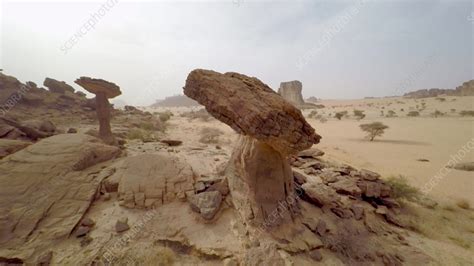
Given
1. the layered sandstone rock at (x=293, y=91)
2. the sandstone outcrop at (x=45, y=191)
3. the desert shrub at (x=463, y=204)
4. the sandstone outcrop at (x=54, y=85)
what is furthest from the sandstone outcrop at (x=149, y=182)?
the layered sandstone rock at (x=293, y=91)

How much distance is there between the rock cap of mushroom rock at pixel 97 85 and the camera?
7789mm

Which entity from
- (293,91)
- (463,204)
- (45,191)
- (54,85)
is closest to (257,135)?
(45,191)

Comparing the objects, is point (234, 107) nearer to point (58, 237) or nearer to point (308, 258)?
point (308, 258)

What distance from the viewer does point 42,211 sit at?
3750 mm

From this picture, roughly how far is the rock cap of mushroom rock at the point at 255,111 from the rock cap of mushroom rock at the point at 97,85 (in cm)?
616

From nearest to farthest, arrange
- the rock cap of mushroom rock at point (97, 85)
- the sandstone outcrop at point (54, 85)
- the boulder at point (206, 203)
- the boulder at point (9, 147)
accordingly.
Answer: the boulder at point (206, 203) → the boulder at point (9, 147) → the rock cap of mushroom rock at point (97, 85) → the sandstone outcrop at point (54, 85)

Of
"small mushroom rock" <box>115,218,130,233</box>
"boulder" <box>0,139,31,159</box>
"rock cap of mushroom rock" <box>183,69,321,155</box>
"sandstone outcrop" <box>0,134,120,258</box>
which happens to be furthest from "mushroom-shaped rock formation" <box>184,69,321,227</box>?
"boulder" <box>0,139,31,159</box>

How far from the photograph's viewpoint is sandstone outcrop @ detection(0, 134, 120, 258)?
3395 mm

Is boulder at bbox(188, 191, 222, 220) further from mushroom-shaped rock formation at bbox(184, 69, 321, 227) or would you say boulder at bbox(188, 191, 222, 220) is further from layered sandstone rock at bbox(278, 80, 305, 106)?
layered sandstone rock at bbox(278, 80, 305, 106)

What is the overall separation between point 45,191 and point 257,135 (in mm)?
4283

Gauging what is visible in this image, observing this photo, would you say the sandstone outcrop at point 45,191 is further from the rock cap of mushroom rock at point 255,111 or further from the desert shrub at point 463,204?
the desert shrub at point 463,204

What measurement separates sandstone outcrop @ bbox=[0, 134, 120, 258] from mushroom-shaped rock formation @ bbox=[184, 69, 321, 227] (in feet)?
9.96

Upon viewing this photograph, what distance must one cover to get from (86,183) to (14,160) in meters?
1.58

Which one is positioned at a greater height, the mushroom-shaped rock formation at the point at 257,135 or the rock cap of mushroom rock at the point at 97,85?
the rock cap of mushroom rock at the point at 97,85
